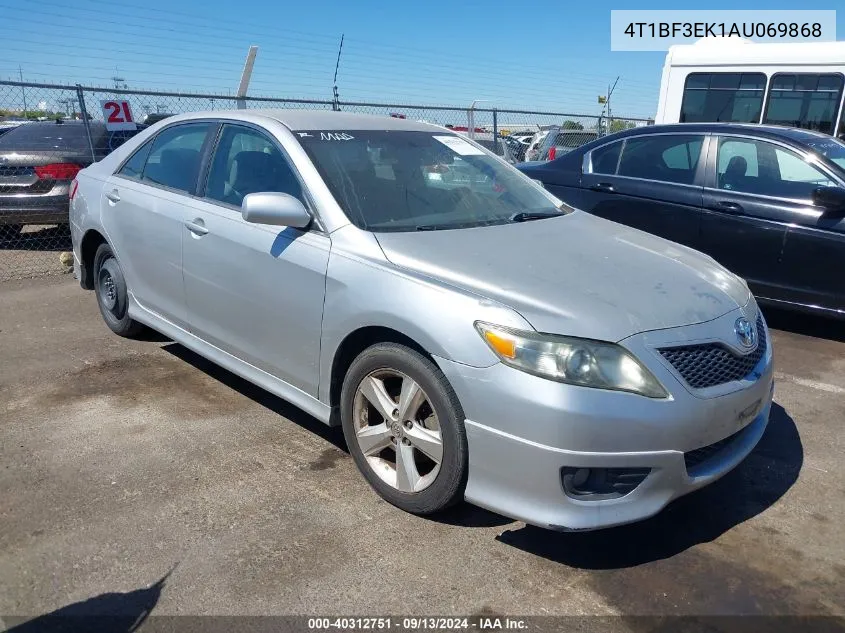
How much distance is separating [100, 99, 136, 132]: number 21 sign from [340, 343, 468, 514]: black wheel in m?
6.65

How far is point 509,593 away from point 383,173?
208 cm

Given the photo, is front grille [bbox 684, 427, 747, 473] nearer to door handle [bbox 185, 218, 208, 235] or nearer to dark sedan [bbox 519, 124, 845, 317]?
door handle [bbox 185, 218, 208, 235]

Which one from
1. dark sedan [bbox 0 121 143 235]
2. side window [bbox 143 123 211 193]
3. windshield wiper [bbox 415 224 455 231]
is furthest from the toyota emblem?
dark sedan [bbox 0 121 143 235]

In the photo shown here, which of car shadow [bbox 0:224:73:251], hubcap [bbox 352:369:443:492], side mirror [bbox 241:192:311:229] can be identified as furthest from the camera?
car shadow [bbox 0:224:73:251]

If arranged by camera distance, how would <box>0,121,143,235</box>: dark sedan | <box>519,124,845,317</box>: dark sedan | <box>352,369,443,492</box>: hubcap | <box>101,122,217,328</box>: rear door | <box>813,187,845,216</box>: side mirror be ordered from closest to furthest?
1. <box>352,369,443,492</box>: hubcap
2. <box>101,122,217,328</box>: rear door
3. <box>813,187,845,216</box>: side mirror
4. <box>519,124,845,317</box>: dark sedan
5. <box>0,121,143,235</box>: dark sedan

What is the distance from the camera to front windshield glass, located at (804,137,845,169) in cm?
552

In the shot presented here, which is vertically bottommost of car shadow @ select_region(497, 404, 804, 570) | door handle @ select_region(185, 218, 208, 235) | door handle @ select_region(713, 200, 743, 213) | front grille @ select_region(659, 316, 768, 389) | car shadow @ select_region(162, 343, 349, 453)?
car shadow @ select_region(162, 343, 349, 453)

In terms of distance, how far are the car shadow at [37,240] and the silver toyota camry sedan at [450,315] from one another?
550 cm

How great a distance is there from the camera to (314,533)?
2.97 meters

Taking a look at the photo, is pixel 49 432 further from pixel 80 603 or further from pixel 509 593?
pixel 509 593

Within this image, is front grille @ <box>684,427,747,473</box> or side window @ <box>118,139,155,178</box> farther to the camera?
side window @ <box>118,139,155,178</box>

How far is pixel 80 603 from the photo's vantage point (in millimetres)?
2533

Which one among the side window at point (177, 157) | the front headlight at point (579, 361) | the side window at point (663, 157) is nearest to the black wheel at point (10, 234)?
the side window at point (177, 157)

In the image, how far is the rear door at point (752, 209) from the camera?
5.49 m
